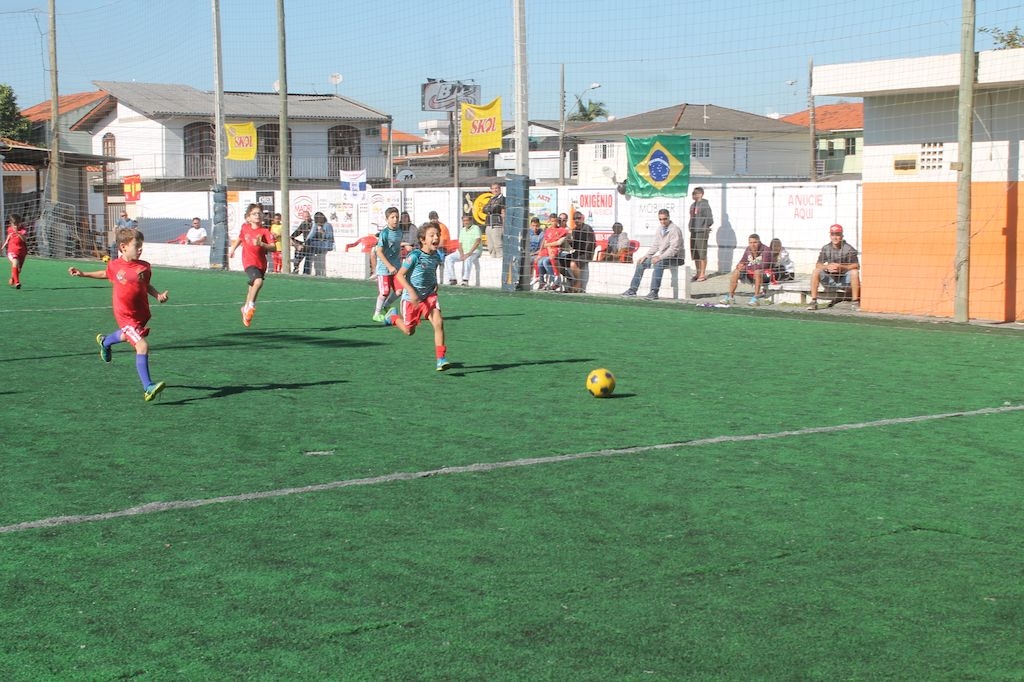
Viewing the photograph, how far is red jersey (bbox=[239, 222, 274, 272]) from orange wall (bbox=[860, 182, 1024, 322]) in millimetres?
9038

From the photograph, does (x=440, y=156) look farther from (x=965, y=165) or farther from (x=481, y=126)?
(x=965, y=165)

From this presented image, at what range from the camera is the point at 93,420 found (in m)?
9.68

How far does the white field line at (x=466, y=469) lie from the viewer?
6707 mm

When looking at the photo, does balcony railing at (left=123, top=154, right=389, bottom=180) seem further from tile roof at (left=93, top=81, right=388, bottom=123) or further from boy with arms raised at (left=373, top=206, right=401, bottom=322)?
boy with arms raised at (left=373, top=206, right=401, bottom=322)

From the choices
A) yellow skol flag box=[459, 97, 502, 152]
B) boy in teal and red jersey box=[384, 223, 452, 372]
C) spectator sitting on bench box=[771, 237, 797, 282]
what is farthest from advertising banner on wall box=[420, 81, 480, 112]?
boy in teal and red jersey box=[384, 223, 452, 372]

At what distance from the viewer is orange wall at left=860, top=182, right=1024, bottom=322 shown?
58.0 ft

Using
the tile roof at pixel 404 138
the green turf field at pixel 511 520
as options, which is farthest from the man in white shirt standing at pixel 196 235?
the tile roof at pixel 404 138

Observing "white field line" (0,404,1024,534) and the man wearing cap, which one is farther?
the man wearing cap

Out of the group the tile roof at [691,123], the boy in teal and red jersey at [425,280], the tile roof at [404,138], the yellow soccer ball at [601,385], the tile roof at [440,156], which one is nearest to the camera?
the yellow soccer ball at [601,385]

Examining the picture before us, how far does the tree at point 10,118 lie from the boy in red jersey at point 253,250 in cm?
5587

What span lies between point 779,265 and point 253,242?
32.3ft

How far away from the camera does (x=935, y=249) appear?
18.4 metres

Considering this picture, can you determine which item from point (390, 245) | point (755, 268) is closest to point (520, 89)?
point (755, 268)

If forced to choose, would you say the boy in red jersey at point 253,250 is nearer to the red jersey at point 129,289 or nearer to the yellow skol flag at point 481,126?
the red jersey at point 129,289
